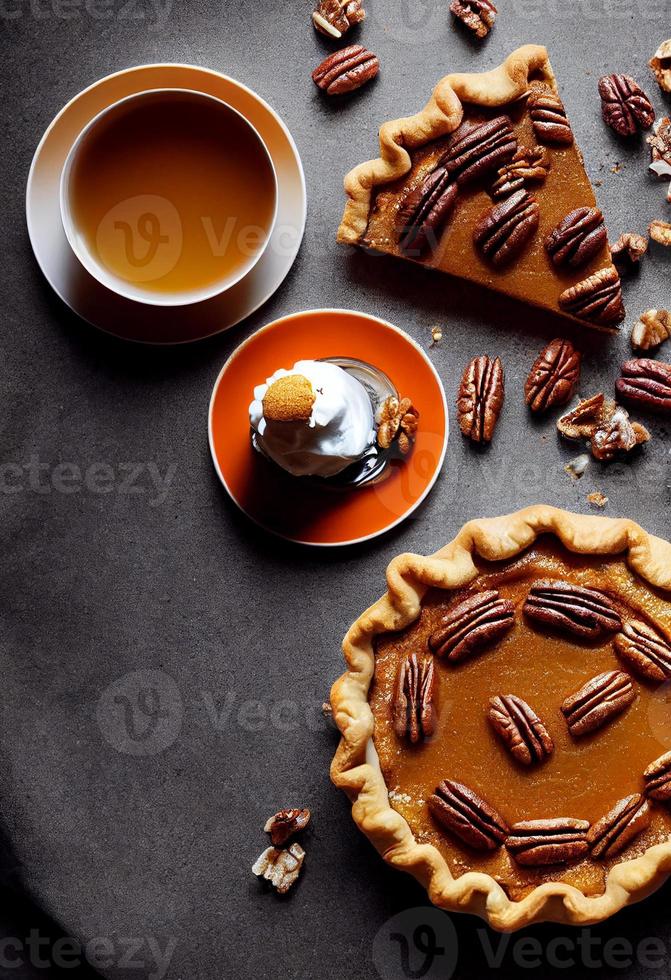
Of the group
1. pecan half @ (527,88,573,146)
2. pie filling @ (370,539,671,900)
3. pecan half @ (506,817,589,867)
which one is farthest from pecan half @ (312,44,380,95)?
pecan half @ (506,817,589,867)

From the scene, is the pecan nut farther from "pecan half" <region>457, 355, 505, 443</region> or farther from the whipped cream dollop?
the whipped cream dollop

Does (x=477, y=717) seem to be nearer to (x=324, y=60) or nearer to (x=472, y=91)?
(x=472, y=91)

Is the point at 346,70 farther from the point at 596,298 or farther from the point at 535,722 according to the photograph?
the point at 535,722

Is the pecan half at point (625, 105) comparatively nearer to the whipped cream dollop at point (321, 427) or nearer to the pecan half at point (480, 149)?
the pecan half at point (480, 149)

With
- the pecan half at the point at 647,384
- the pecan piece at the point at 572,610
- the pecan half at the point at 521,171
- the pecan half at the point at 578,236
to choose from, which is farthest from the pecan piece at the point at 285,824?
the pecan half at the point at 521,171

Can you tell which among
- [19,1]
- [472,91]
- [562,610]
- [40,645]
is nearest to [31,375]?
[40,645]

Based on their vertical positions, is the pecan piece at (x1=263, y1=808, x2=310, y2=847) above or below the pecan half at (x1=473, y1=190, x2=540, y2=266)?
below
